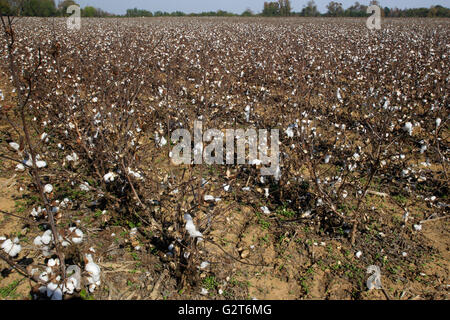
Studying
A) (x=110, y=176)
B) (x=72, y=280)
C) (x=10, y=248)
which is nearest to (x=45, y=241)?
(x=10, y=248)

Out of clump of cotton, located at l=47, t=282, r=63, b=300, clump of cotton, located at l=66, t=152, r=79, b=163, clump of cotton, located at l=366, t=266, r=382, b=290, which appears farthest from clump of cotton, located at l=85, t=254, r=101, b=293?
clump of cotton, located at l=366, t=266, r=382, b=290

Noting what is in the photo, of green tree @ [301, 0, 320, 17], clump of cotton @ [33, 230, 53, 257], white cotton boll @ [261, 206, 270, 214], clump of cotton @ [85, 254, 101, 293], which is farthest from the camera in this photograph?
green tree @ [301, 0, 320, 17]

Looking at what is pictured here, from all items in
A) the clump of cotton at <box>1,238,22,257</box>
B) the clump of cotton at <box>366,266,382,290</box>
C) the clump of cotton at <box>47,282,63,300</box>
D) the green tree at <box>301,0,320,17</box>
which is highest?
the green tree at <box>301,0,320,17</box>

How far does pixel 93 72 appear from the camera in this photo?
5727 mm

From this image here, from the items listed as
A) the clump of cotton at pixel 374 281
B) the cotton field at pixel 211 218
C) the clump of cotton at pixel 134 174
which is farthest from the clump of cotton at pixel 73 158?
the clump of cotton at pixel 374 281

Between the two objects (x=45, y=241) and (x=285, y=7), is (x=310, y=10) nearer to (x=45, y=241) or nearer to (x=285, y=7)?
(x=285, y=7)

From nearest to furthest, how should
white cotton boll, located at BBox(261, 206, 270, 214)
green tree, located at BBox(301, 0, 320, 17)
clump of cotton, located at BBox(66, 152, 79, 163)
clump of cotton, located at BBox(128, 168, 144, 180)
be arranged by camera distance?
clump of cotton, located at BBox(128, 168, 144, 180) → white cotton boll, located at BBox(261, 206, 270, 214) → clump of cotton, located at BBox(66, 152, 79, 163) → green tree, located at BBox(301, 0, 320, 17)

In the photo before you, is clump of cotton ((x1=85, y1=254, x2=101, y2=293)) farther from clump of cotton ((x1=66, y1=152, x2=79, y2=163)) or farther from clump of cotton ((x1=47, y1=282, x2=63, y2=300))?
clump of cotton ((x1=66, y1=152, x2=79, y2=163))

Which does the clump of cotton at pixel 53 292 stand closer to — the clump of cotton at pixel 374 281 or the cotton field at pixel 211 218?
the cotton field at pixel 211 218

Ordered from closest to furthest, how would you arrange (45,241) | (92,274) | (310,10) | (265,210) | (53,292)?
(53,292)
(92,274)
(45,241)
(265,210)
(310,10)

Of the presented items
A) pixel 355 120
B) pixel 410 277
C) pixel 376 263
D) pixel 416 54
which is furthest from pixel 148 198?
pixel 416 54

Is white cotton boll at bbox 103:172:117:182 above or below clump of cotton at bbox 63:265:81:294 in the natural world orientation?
above

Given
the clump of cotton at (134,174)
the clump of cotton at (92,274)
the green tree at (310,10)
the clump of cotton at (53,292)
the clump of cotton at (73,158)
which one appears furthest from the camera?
the green tree at (310,10)
